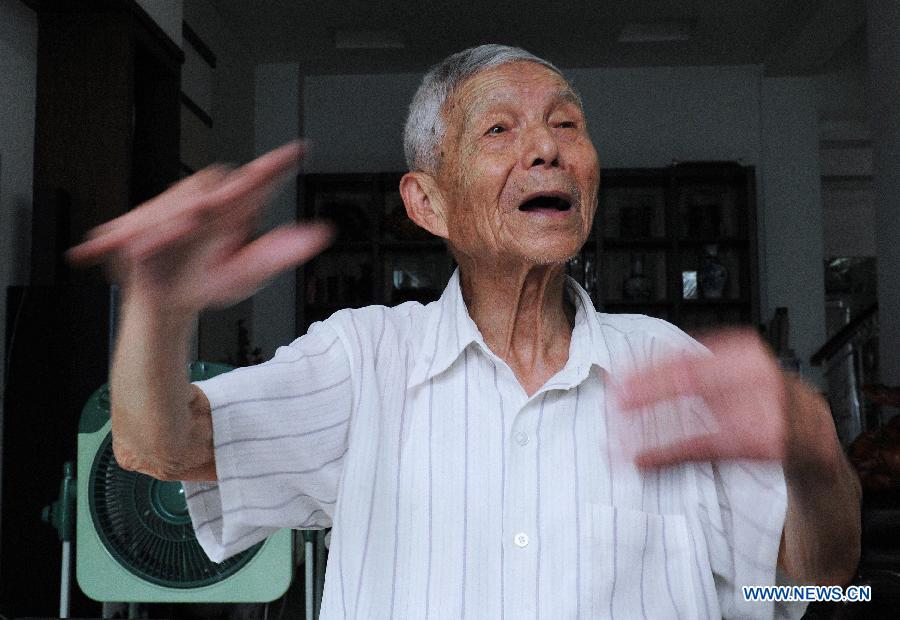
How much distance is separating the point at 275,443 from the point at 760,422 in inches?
20.3

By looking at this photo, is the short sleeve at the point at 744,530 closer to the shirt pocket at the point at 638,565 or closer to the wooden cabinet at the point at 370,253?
the shirt pocket at the point at 638,565

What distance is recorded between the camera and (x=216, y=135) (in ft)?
17.1

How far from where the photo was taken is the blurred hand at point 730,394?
2.48ft

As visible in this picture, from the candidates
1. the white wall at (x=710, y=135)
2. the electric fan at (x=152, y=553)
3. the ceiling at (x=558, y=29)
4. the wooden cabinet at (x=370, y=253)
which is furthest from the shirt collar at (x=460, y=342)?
the white wall at (x=710, y=135)

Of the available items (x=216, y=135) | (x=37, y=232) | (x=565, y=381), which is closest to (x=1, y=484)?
(x=37, y=232)

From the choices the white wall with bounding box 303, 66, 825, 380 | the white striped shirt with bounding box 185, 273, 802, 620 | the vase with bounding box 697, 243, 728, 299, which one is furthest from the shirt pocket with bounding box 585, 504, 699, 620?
the white wall with bounding box 303, 66, 825, 380

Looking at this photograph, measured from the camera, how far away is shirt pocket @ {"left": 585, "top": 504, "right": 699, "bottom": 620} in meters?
0.96

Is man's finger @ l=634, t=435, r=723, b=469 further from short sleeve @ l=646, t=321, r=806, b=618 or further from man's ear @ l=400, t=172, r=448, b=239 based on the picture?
man's ear @ l=400, t=172, r=448, b=239

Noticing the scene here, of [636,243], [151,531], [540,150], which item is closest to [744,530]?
[540,150]

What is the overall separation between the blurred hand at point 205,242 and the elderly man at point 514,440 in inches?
3.6

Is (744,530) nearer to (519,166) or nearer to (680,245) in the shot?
(519,166)

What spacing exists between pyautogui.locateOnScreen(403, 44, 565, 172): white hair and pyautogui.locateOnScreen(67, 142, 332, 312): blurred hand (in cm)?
52

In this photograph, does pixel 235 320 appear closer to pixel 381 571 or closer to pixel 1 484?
pixel 1 484

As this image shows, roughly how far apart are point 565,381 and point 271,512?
38cm
